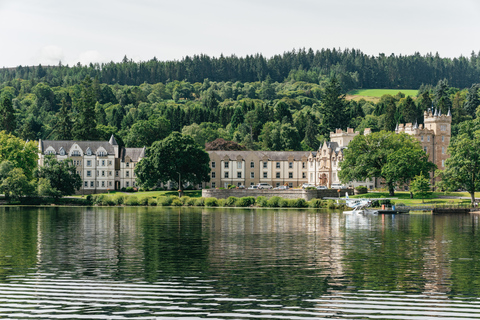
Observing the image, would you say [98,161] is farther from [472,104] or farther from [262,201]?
[472,104]

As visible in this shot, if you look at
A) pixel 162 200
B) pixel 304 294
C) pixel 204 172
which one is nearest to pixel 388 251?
pixel 304 294

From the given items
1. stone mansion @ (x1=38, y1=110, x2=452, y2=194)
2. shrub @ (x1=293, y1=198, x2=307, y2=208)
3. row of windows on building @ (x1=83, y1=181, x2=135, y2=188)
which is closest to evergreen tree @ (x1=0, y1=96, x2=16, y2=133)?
stone mansion @ (x1=38, y1=110, x2=452, y2=194)

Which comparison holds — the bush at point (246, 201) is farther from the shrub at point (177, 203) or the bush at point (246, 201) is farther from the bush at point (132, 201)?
the bush at point (132, 201)

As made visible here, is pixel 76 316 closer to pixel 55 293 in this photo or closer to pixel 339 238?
pixel 55 293

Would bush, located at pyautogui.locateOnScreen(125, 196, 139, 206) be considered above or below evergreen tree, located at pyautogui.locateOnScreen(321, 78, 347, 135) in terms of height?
below

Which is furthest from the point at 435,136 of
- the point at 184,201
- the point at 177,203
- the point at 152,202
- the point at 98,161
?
the point at 98,161

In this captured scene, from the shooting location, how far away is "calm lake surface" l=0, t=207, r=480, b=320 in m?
27.7

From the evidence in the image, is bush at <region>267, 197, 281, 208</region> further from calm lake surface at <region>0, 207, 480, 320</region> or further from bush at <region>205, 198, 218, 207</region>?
calm lake surface at <region>0, 207, 480, 320</region>

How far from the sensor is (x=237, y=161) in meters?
151

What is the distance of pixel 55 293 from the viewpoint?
3109 centimetres

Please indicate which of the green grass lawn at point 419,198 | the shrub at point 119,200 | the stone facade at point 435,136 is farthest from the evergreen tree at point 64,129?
the green grass lawn at point 419,198

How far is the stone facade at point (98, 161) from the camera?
148500 mm

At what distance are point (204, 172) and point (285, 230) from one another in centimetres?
6460

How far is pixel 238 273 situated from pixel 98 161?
11883 centimetres
